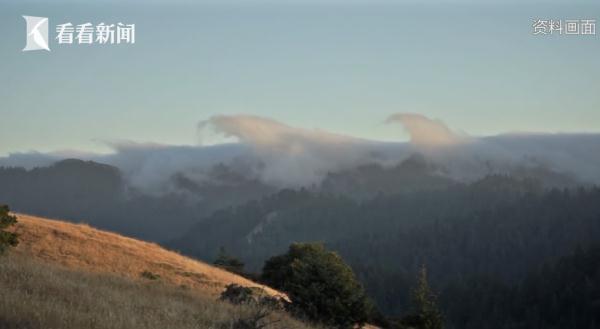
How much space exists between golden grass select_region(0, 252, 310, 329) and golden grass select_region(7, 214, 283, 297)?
7.19m

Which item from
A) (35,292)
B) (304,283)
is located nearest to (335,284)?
(304,283)

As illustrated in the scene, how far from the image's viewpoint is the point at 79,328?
38.6ft

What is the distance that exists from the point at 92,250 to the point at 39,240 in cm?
300

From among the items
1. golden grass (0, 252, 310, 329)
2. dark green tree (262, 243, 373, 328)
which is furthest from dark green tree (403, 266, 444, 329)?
golden grass (0, 252, 310, 329)

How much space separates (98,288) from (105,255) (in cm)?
1590

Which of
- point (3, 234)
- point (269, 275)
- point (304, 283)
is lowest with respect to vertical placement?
point (269, 275)

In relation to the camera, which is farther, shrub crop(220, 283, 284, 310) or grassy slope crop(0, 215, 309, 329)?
shrub crop(220, 283, 284, 310)

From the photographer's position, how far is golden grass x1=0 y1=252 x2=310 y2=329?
1223 centimetres

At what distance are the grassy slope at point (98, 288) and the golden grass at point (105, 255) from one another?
0.17 feet

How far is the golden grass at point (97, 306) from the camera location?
12.2m

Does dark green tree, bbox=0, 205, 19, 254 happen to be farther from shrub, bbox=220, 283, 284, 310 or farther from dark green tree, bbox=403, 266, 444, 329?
dark green tree, bbox=403, 266, 444, 329

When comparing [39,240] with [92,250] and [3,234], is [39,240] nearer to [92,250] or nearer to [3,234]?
[92,250]

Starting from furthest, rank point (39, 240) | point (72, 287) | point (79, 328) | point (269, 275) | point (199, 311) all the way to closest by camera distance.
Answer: point (269, 275)
point (39, 240)
point (199, 311)
point (72, 287)
point (79, 328)

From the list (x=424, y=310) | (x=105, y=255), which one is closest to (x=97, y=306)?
(x=105, y=255)
